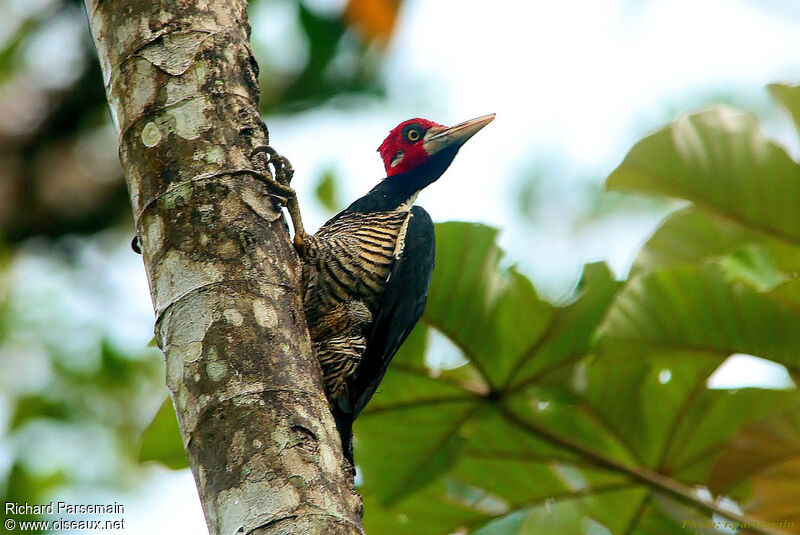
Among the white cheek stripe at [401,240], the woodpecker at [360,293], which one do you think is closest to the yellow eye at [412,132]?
the woodpecker at [360,293]

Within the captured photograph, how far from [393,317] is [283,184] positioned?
2.39 ft

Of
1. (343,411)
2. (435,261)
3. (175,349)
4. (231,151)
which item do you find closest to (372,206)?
(435,261)

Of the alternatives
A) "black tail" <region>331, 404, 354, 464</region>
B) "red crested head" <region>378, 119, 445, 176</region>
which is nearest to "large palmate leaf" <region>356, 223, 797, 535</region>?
"black tail" <region>331, 404, 354, 464</region>

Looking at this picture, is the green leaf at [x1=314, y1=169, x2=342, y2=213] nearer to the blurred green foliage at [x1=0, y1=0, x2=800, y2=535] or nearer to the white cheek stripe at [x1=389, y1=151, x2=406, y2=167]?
the white cheek stripe at [x1=389, y1=151, x2=406, y2=167]

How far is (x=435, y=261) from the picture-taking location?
11.7 feet

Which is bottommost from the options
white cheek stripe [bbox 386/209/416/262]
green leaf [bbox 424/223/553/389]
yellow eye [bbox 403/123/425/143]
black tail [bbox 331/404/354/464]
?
black tail [bbox 331/404/354/464]

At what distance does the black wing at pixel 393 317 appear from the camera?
3.09 meters

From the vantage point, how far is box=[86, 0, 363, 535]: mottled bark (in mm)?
1649

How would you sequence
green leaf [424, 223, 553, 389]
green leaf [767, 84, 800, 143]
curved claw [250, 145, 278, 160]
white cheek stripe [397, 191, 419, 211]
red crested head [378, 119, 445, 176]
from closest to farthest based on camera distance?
Result: curved claw [250, 145, 278, 160]
green leaf [767, 84, 800, 143]
green leaf [424, 223, 553, 389]
white cheek stripe [397, 191, 419, 211]
red crested head [378, 119, 445, 176]

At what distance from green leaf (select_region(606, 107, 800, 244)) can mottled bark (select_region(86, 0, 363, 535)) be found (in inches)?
74.2

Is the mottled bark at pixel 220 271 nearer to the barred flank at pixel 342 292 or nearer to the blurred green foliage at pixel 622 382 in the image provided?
the barred flank at pixel 342 292

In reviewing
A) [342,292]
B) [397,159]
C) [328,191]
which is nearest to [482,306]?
[342,292]

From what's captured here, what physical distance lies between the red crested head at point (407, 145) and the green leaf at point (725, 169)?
111 cm

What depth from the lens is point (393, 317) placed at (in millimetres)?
3199
